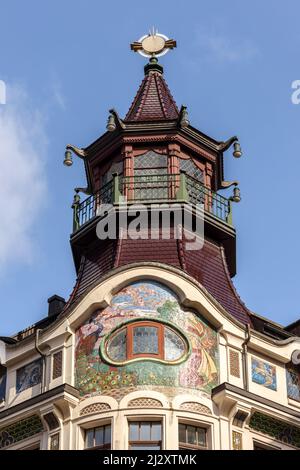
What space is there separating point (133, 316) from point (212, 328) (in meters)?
2.08

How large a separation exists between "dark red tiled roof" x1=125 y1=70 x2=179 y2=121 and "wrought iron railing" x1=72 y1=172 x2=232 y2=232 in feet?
7.59

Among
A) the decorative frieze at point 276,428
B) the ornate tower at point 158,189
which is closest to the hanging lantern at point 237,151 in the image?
the ornate tower at point 158,189

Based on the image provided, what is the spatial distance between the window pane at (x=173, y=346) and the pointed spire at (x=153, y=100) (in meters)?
7.89

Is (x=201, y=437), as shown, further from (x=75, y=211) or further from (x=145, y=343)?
(x=75, y=211)

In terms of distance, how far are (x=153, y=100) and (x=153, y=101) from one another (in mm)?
73

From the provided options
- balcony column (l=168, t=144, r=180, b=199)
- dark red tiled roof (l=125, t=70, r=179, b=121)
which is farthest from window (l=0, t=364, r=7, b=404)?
dark red tiled roof (l=125, t=70, r=179, b=121)

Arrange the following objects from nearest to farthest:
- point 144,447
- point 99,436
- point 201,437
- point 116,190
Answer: point 144,447, point 99,436, point 201,437, point 116,190

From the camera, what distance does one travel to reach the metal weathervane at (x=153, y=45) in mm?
42562

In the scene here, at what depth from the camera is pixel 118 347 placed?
109 feet

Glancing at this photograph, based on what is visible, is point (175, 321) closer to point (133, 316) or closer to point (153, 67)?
point (133, 316)

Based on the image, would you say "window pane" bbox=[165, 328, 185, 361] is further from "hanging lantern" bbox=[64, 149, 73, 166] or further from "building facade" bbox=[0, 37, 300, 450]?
"hanging lantern" bbox=[64, 149, 73, 166]

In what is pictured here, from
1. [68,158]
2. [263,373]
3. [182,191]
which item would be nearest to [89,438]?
[263,373]

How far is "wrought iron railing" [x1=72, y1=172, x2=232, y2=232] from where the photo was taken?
3700cm

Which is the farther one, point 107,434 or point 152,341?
point 152,341
